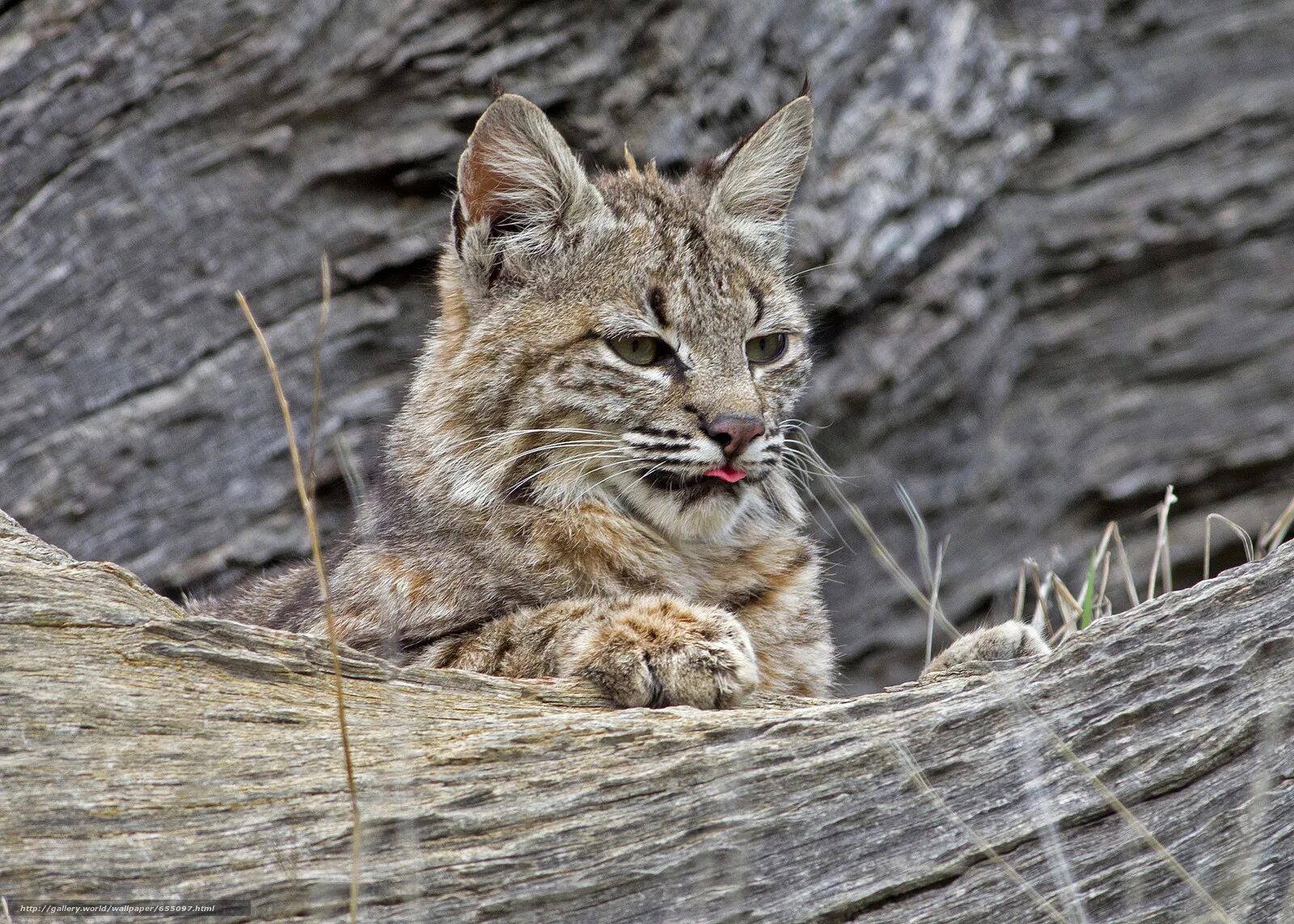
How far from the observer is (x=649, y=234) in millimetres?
4742

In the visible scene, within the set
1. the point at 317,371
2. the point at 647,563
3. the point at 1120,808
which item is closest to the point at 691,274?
the point at 647,563

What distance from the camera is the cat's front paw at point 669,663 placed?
11.9 ft

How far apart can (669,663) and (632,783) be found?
0.39 metres

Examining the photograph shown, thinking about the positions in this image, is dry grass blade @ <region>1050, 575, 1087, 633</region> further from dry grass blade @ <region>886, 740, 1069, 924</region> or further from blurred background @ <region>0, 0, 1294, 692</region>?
dry grass blade @ <region>886, 740, 1069, 924</region>

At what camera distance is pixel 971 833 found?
3293 mm

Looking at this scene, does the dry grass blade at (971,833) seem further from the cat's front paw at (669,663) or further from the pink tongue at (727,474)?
the pink tongue at (727,474)

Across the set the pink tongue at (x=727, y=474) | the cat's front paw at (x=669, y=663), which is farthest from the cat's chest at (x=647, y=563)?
the cat's front paw at (x=669, y=663)

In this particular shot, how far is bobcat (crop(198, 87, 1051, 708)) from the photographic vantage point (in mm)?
4188

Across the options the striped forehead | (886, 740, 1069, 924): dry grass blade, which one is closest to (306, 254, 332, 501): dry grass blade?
the striped forehead

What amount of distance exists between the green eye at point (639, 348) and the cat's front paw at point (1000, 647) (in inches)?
52.1

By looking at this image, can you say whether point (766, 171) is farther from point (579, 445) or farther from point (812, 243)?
point (812, 243)

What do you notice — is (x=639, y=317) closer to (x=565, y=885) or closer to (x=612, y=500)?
(x=612, y=500)

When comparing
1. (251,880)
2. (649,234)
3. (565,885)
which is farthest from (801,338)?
(251,880)

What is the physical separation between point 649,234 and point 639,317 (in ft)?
1.28
